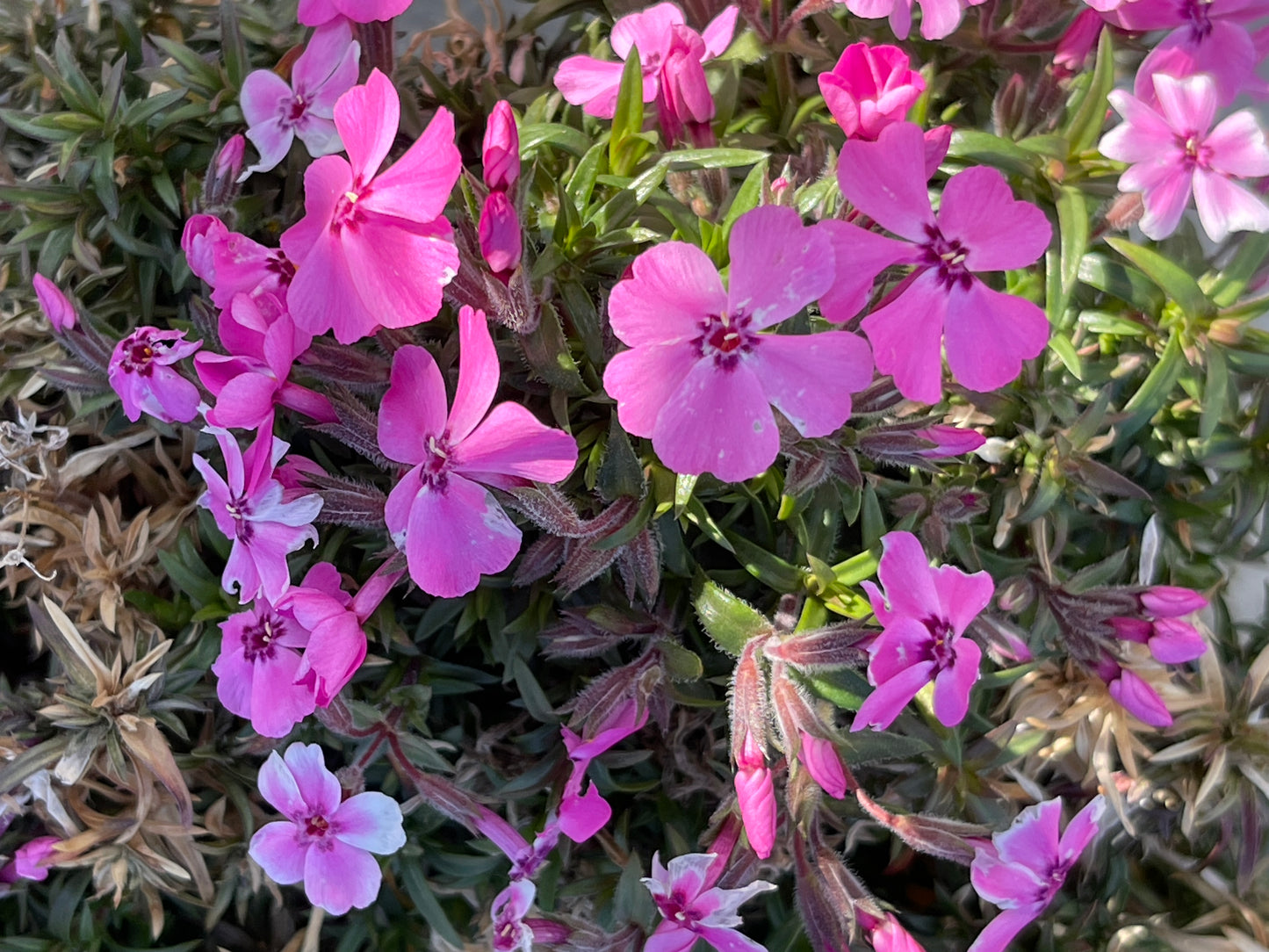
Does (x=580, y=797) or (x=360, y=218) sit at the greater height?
(x=360, y=218)

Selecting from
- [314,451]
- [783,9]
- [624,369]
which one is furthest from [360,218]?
[783,9]

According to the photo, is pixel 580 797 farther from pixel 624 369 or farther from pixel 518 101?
pixel 518 101

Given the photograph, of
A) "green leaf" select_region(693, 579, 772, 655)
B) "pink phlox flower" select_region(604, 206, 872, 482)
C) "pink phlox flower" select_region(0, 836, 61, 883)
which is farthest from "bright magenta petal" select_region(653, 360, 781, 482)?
"pink phlox flower" select_region(0, 836, 61, 883)

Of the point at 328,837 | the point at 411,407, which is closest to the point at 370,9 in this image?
the point at 411,407

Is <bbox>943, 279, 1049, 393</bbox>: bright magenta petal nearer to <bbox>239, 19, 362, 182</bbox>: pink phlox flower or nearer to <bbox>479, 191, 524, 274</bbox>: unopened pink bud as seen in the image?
<bbox>479, 191, 524, 274</bbox>: unopened pink bud

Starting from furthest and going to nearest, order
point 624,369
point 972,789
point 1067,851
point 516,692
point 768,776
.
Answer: point 516,692 < point 972,789 < point 1067,851 < point 768,776 < point 624,369

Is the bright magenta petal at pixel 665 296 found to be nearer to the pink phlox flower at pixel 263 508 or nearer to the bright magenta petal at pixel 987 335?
the bright magenta petal at pixel 987 335
